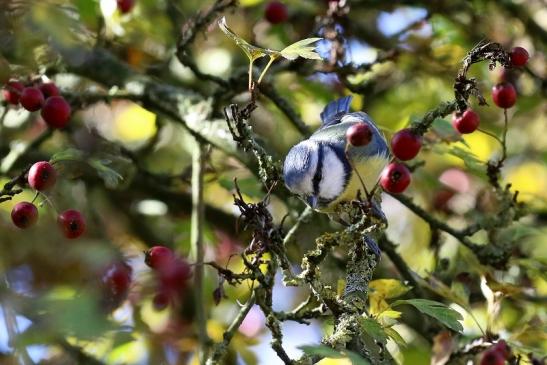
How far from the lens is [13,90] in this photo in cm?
247

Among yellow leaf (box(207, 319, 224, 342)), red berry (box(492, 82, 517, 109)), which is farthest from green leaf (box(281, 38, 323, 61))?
yellow leaf (box(207, 319, 224, 342))

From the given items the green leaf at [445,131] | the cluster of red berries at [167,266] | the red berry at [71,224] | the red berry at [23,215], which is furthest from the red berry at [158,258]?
the green leaf at [445,131]

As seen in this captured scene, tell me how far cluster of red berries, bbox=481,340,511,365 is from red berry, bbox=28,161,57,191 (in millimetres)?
1086

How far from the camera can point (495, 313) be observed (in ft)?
8.02

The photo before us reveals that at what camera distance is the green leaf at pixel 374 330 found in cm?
182

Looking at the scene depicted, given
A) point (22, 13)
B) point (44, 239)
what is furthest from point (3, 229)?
point (22, 13)

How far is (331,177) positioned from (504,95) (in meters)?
0.56

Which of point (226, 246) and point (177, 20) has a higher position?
point (177, 20)

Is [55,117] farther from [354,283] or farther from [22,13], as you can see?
[354,283]

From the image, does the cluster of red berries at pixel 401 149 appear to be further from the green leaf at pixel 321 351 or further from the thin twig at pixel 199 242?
the thin twig at pixel 199 242

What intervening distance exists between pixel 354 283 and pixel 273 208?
73.1 inches

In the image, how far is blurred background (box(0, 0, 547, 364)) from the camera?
2.54m

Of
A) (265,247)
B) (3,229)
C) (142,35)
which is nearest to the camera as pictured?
(265,247)

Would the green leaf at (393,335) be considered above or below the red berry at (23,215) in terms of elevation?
above
